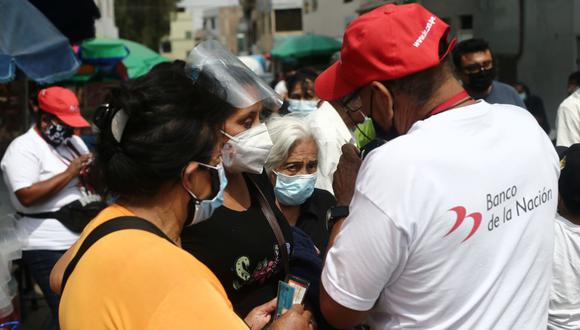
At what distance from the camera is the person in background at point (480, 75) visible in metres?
4.81

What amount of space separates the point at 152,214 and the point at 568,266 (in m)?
1.76

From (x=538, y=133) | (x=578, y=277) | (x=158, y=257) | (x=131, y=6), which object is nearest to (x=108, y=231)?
(x=158, y=257)

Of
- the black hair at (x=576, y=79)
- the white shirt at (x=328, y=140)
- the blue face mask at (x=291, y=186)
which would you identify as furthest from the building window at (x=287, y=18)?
the blue face mask at (x=291, y=186)

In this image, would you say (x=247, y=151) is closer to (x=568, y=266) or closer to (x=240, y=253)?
(x=240, y=253)

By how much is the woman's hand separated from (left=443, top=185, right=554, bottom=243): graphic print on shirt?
0.78 metres

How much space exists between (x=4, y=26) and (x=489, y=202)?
3.67 meters

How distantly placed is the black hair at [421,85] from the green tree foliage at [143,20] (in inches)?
1412

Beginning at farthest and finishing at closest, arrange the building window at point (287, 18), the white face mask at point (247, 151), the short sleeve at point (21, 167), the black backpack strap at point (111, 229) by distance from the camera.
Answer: the building window at point (287, 18) → the short sleeve at point (21, 167) → the white face mask at point (247, 151) → the black backpack strap at point (111, 229)

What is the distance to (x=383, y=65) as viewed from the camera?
188 cm

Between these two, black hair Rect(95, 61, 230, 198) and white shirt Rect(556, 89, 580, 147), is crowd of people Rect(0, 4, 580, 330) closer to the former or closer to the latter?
black hair Rect(95, 61, 230, 198)

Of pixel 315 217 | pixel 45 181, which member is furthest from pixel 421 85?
pixel 45 181

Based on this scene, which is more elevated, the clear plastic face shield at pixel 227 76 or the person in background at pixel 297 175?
the clear plastic face shield at pixel 227 76

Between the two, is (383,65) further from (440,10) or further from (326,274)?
(440,10)

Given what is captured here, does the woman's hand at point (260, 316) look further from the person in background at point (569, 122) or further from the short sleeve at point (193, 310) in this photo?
the person in background at point (569, 122)
